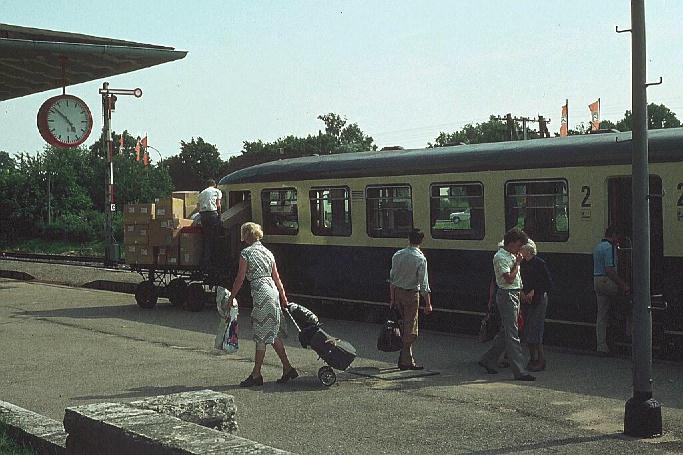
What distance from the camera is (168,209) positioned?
65.2ft

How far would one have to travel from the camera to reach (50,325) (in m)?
17.2

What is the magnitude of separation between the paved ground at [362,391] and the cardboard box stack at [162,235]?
287 cm

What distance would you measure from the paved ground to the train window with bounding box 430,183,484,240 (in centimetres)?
166

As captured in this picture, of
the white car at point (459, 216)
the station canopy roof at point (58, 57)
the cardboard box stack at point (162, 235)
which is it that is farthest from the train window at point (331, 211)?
the station canopy roof at point (58, 57)

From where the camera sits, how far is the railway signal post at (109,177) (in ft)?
104

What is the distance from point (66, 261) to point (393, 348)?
25.9 metres

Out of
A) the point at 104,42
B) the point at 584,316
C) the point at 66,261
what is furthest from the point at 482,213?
the point at 66,261

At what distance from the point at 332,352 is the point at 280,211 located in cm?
817

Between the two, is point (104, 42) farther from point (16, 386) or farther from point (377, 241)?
point (377, 241)

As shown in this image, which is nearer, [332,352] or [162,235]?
[332,352]

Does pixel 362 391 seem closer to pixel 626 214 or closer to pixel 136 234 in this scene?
pixel 626 214

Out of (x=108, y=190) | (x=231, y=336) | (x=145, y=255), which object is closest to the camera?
(x=231, y=336)

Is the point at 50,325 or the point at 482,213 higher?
the point at 482,213

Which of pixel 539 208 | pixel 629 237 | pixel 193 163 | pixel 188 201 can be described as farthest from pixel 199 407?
pixel 193 163
